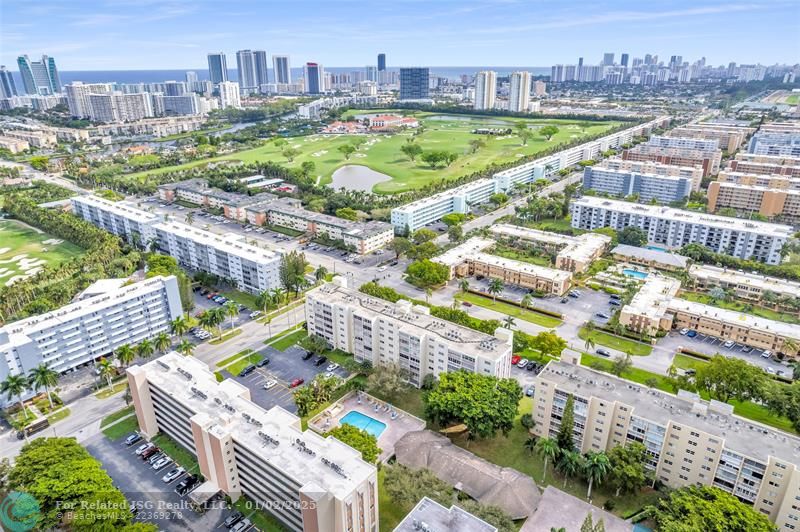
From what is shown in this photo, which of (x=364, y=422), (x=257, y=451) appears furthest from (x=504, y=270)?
(x=257, y=451)

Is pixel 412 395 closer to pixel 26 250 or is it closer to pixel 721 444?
pixel 721 444

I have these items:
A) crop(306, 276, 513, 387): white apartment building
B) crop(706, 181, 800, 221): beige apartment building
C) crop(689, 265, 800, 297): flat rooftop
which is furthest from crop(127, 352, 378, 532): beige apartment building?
crop(706, 181, 800, 221): beige apartment building

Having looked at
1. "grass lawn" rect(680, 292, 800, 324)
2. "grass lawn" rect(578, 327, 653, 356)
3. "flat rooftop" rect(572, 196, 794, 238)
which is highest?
"flat rooftop" rect(572, 196, 794, 238)

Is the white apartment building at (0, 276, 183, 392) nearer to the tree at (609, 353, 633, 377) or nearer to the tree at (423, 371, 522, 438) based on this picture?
the tree at (423, 371, 522, 438)

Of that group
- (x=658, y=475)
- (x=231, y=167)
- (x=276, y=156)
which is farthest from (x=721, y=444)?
(x=276, y=156)

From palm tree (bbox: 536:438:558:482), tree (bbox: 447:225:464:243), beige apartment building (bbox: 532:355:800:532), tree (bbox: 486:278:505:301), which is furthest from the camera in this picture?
tree (bbox: 447:225:464:243)

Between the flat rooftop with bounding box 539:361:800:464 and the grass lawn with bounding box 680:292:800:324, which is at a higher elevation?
the flat rooftop with bounding box 539:361:800:464

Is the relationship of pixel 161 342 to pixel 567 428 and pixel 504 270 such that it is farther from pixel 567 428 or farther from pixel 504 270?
pixel 504 270
